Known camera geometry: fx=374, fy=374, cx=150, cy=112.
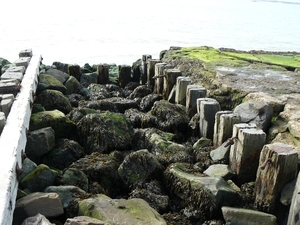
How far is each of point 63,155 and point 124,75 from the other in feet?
18.0

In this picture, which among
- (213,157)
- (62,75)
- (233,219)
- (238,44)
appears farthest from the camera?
(238,44)

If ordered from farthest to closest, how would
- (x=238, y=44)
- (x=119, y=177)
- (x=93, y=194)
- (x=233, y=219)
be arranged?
1. (x=238, y=44)
2. (x=119, y=177)
3. (x=93, y=194)
4. (x=233, y=219)

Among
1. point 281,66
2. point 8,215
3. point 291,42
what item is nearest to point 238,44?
point 291,42

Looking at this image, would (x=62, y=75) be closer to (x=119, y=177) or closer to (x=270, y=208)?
(x=119, y=177)

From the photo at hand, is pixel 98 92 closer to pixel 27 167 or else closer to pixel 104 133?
pixel 104 133

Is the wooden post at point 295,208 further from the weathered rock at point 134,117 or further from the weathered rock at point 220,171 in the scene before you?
the weathered rock at point 134,117

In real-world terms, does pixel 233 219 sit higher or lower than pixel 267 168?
lower

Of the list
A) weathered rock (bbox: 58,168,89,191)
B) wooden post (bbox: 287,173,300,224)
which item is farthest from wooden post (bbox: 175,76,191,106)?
wooden post (bbox: 287,173,300,224)

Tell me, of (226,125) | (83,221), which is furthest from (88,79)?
(83,221)

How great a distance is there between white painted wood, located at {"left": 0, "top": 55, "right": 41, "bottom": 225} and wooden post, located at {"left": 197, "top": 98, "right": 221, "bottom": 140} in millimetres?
2828

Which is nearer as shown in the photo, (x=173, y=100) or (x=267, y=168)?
(x=267, y=168)

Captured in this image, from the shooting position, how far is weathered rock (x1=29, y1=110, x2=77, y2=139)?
598 centimetres

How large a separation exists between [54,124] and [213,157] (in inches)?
102

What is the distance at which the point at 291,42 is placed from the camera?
2952 centimetres
